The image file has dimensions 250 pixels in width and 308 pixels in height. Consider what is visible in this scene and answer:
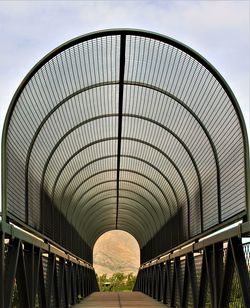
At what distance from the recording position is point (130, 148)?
79.7ft

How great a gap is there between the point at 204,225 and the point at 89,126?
5459 mm

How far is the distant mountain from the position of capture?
150m

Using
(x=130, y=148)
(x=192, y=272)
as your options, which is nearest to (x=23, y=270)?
(x=192, y=272)

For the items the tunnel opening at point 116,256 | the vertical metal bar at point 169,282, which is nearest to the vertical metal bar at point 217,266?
the vertical metal bar at point 169,282

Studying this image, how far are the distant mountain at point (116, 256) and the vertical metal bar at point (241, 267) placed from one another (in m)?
138

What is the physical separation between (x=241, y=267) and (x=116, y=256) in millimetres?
143641

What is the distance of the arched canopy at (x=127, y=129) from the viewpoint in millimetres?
13773

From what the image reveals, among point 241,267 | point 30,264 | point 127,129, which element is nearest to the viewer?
point 241,267

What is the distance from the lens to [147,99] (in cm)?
1828

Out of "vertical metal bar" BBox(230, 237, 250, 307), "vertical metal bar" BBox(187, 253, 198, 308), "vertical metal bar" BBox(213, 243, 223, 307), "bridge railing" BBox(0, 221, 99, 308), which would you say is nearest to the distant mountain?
"bridge railing" BBox(0, 221, 99, 308)

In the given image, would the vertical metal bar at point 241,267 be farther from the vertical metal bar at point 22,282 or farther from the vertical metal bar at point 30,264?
the vertical metal bar at point 30,264

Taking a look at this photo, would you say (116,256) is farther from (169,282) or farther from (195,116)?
(195,116)

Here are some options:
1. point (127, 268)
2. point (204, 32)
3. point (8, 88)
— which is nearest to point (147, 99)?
point (8, 88)

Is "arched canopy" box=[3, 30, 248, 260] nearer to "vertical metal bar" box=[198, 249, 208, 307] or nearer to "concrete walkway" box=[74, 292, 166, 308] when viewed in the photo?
"vertical metal bar" box=[198, 249, 208, 307]
